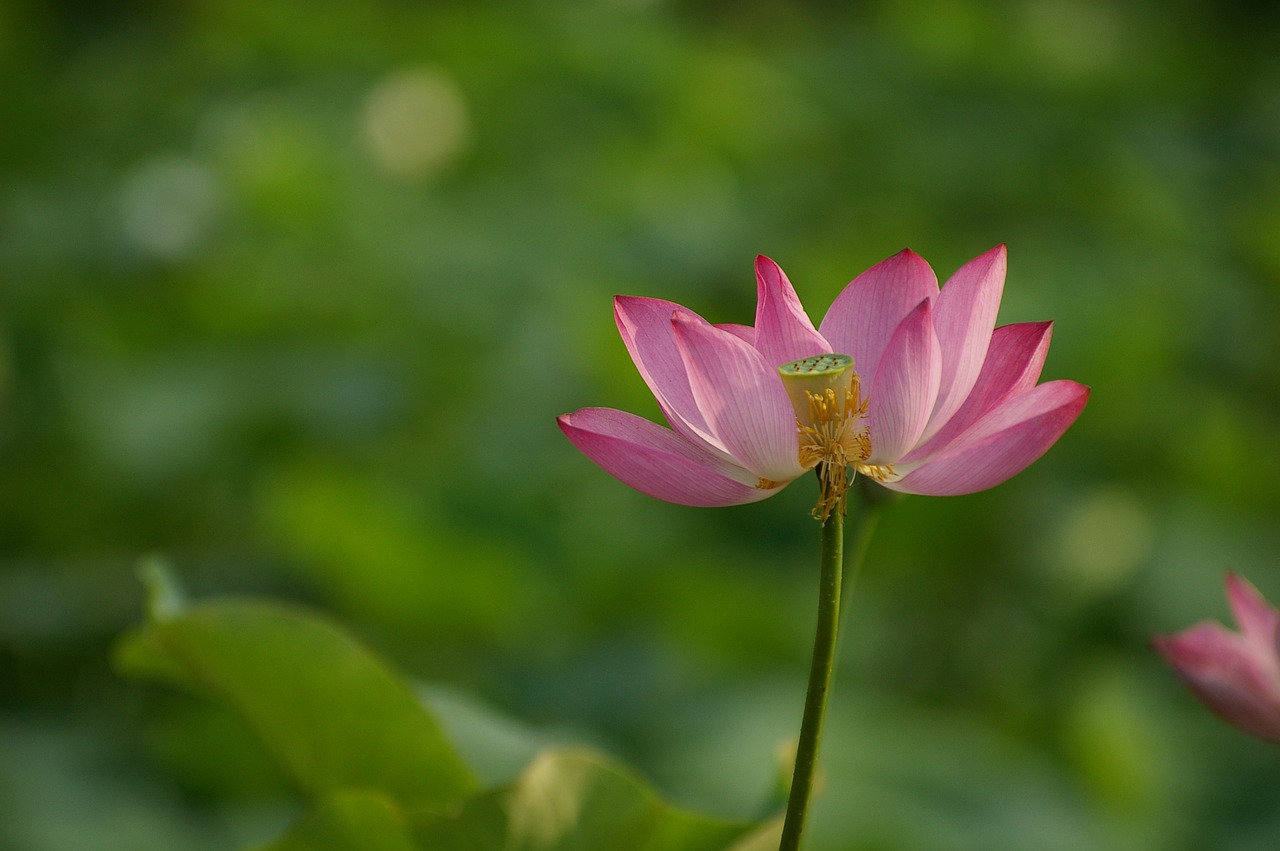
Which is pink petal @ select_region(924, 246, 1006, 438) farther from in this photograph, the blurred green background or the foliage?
the blurred green background

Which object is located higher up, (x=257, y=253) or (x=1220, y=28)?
(x=1220, y=28)

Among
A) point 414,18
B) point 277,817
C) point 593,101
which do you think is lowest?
point 277,817

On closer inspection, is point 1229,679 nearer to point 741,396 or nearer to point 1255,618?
point 1255,618

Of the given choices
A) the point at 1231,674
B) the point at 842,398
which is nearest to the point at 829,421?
the point at 842,398

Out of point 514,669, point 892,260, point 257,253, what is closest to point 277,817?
point 514,669

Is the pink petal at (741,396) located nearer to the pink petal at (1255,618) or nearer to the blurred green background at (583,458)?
the pink petal at (1255,618)

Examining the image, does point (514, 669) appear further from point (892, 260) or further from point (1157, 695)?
point (892, 260)

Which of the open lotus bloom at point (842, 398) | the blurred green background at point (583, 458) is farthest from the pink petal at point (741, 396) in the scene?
the blurred green background at point (583, 458)

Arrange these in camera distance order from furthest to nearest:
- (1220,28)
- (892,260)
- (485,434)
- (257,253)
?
(1220,28) → (257,253) → (485,434) → (892,260)
